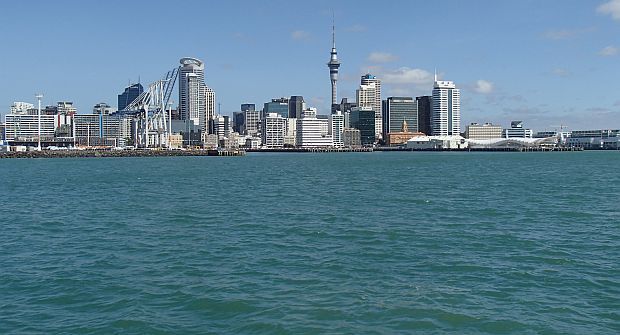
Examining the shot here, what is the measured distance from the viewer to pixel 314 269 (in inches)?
596

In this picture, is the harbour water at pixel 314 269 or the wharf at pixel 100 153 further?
the wharf at pixel 100 153

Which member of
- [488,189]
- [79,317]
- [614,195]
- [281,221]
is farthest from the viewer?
[488,189]

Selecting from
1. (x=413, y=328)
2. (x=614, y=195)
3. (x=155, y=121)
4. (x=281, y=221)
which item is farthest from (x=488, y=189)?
(x=155, y=121)

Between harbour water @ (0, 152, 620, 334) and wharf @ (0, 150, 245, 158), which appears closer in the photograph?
harbour water @ (0, 152, 620, 334)

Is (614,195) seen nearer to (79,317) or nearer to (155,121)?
(79,317)

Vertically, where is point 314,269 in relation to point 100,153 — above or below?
below

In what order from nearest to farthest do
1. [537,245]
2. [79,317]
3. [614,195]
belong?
[79,317] → [537,245] → [614,195]

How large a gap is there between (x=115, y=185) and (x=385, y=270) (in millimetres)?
34286

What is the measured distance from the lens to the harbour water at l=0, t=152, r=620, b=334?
11.2m

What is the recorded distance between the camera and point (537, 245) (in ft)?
59.4

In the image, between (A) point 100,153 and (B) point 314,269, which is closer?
(B) point 314,269

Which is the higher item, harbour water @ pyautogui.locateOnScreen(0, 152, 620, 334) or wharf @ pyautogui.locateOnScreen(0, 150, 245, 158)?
wharf @ pyautogui.locateOnScreen(0, 150, 245, 158)

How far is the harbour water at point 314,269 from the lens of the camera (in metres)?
11.2

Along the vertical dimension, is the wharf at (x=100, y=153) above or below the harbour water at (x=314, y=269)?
above
